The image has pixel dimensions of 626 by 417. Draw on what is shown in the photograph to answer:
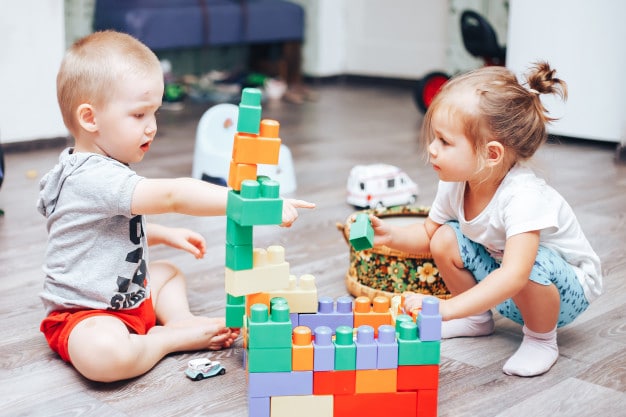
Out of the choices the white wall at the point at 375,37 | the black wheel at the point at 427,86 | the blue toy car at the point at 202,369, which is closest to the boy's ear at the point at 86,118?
the blue toy car at the point at 202,369

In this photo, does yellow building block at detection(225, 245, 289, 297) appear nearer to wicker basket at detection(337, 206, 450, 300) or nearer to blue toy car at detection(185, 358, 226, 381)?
blue toy car at detection(185, 358, 226, 381)

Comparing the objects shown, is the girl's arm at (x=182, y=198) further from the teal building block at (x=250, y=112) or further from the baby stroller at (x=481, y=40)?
the baby stroller at (x=481, y=40)

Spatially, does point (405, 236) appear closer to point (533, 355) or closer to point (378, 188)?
point (533, 355)

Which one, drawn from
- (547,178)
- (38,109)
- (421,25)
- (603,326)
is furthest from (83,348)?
(421,25)

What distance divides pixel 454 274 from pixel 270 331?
44 cm

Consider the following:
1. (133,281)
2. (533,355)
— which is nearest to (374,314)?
(533,355)

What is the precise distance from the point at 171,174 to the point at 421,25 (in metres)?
2.39

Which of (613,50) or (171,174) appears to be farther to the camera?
(613,50)

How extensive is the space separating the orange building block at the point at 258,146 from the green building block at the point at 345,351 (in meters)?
0.24

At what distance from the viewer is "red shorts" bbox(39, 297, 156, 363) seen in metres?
1.27

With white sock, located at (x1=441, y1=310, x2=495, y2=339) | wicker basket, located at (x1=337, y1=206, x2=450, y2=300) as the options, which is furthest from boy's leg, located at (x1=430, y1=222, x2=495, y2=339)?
wicker basket, located at (x1=337, y1=206, x2=450, y2=300)

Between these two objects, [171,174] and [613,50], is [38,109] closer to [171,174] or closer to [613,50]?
[171,174]

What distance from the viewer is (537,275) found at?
4.15 ft

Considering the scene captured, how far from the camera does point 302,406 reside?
1.09 meters
